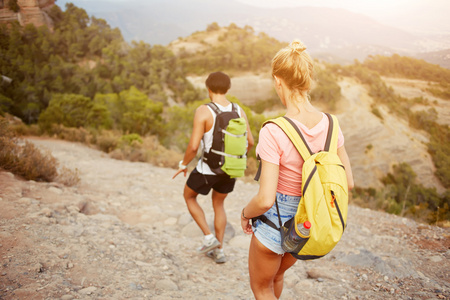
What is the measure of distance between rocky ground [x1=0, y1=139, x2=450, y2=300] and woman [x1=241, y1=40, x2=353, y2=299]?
1169 mm

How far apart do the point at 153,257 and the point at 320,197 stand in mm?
2330

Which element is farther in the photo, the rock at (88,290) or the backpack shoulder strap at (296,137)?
the rock at (88,290)

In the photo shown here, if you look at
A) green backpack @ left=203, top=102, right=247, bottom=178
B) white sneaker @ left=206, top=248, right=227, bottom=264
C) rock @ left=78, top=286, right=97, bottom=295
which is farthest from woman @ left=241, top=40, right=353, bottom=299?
white sneaker @ left=206, top=248, right=227, bottom=264

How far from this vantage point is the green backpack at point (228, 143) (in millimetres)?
2572

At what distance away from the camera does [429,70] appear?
18.2ft

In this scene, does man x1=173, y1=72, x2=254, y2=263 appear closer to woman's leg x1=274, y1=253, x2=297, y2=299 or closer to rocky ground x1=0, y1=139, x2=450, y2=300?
rocky ground x1=0, y1=139, x2=450, y2=300

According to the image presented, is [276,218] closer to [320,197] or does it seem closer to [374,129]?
[320,197]

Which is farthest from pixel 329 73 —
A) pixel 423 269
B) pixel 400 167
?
pixel 423 269

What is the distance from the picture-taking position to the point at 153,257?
298 cm

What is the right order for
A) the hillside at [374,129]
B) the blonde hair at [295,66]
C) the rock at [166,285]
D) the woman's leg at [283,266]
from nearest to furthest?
1. the blonde hair at [295,66]
2. the woman's leg at [283,266]
3. the rock at [166,285]
4. the hillside at [374,129]

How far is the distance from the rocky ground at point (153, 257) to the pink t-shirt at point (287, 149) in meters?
1.56

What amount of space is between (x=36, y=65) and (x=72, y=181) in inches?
487

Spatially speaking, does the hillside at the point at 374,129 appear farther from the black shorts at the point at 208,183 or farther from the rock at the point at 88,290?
the rock at the point at 88,290

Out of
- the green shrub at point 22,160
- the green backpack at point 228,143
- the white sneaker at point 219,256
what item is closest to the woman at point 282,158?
the green backpack at point 228,143
